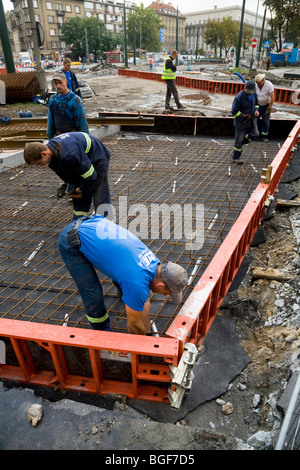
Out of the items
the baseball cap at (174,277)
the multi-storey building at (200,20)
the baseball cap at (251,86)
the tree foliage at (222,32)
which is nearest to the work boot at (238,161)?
the baseball cap at (251,86)

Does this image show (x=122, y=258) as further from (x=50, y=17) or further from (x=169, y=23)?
(x=169, y=23)

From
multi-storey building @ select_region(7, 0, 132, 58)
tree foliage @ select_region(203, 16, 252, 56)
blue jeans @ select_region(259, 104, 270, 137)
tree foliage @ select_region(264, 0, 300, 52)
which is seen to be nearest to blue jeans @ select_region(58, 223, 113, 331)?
blue jeans @ select_region(259, 104, 270, 137)

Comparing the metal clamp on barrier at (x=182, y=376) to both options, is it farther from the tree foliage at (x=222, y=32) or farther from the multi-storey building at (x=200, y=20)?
the multi-storey building at (x=200, y=20)

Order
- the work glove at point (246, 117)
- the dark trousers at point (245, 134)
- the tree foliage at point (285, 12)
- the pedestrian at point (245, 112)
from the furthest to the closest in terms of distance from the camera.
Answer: the tree foliage at point (285, 12)
the dark trousers at point (245, 134)
the work glove at point (246, 117)
the pedestrian at point (245, 112)

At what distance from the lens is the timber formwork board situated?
2268 mm

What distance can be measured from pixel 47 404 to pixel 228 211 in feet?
11.9

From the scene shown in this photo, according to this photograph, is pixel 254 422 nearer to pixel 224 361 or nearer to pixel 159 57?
pixel 224 361

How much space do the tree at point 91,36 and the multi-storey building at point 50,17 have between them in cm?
668

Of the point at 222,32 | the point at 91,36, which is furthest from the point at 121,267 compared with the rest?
the point at 91,36

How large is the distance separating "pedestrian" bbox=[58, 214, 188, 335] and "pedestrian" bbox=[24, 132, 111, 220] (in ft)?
2.84

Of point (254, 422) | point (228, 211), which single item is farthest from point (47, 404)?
point (228, 211)

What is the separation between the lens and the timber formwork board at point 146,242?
2268 millimetres

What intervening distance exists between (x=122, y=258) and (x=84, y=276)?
495 mm

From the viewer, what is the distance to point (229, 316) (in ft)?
10.6
